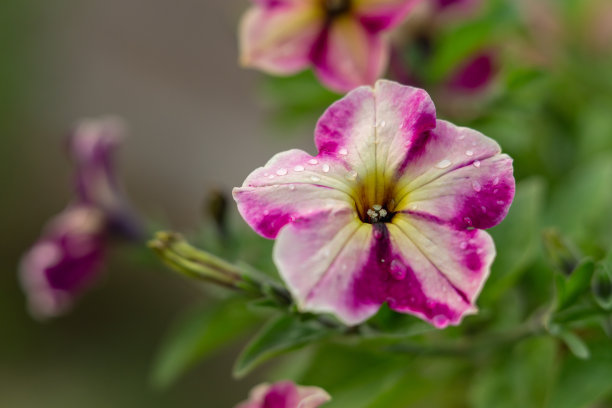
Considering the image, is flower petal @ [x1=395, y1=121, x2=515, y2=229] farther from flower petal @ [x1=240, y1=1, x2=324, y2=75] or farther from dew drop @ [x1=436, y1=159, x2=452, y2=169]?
flower petal @ [x1=240, y1=1, x2=324, y2=75]

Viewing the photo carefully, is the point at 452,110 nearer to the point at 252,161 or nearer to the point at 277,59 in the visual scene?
the point at 277,59

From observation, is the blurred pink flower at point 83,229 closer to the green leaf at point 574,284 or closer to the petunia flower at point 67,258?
the petunia flower at point 67,258

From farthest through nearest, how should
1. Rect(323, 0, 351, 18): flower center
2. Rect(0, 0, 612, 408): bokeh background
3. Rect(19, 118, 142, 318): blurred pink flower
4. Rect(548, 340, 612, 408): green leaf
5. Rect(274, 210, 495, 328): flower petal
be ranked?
Rect(0, 0, 612, 408): bokeh background < Rect(19, 118, 142, 318): blurred pink flower < Rect(323, 0, 351, 18): flower center < Rect(548, 340, 612, 408): green leaf < Rect(274, 210, 495, 328): flower petal

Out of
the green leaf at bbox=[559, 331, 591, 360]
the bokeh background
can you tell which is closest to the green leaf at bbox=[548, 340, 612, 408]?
the green leaf at bbox=[559, 331, 591, 360]

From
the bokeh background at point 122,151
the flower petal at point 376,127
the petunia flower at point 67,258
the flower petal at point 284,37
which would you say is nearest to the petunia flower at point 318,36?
the flower petal at point 284,37

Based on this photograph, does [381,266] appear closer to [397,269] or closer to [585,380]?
[397,269]

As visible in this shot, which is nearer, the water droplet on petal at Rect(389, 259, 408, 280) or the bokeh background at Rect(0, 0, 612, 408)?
the water droplet on petal at Rect(389, 259, 408, 280)
